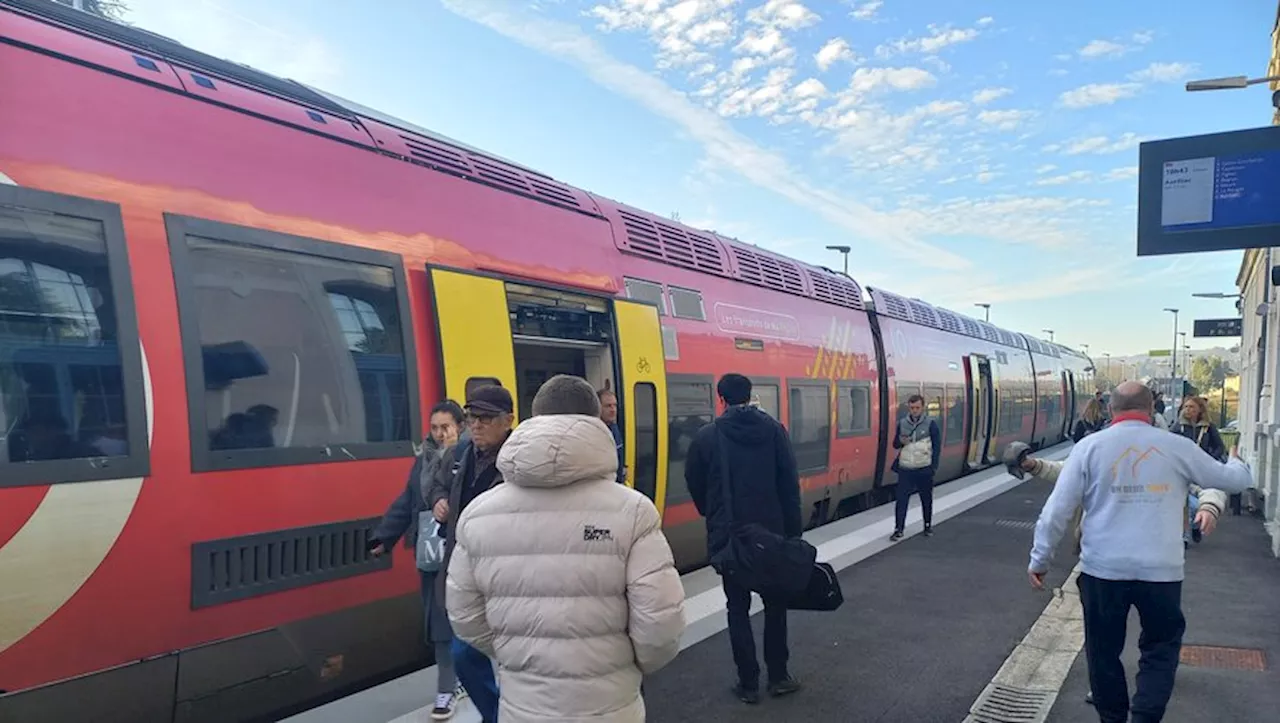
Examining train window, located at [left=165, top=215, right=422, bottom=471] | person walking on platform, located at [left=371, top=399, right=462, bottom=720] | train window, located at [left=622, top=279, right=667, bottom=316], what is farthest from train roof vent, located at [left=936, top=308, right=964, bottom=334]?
person walking on platform, located at [left=371, top=399, right=462, bottom=720]

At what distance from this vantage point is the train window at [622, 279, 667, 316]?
6.96m

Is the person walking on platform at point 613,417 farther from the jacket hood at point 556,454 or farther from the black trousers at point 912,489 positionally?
the black trousers at point 912,489

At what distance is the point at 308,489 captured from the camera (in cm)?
407

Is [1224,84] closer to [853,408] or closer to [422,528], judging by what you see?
[853,408]

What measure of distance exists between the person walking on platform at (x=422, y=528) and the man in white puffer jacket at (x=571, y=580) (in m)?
Answer: 1.62

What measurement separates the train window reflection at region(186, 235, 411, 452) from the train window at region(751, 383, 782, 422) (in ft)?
15.6

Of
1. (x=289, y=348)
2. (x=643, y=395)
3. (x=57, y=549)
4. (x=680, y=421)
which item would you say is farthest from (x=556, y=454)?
(x=680, y=421)

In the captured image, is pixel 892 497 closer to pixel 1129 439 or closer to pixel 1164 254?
pixel 1164 254

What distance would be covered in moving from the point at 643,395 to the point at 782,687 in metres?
2.58

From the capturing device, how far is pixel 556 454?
239cm

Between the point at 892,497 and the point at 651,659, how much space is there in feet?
39.6

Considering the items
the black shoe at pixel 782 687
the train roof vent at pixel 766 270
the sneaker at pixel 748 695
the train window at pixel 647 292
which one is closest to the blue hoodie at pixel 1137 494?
the black shoe at pixel 782 687

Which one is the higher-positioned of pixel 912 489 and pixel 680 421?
pixel 680 421

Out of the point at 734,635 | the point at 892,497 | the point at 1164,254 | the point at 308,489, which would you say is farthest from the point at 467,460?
the point at 892,497
